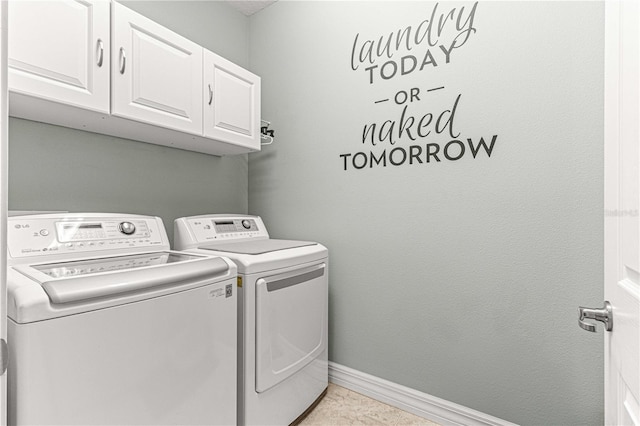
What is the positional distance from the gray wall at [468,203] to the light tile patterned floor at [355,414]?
167 millimetres

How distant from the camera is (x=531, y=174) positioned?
4.97 ft

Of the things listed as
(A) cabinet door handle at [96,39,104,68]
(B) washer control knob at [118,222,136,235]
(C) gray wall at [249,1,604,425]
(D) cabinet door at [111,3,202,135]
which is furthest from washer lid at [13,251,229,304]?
Result: (C) gray wall at [249,1,604,425]

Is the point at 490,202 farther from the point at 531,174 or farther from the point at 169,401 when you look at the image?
the point at 169,401

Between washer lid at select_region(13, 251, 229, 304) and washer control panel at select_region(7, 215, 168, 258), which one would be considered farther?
washer control panel at select_region(7, 215, 168, 258)

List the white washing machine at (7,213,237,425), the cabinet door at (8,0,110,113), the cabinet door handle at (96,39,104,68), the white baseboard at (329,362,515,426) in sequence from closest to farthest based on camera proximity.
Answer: the white washing machine at (7,213,237,425), the cabinet door at (8,0,110,113), the cabinet door handle at (96,39,104,68), the white baseboard at (329,362,515,426)

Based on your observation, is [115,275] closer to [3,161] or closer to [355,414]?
[3,161]

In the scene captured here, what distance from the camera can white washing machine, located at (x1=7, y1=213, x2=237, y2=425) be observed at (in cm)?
87

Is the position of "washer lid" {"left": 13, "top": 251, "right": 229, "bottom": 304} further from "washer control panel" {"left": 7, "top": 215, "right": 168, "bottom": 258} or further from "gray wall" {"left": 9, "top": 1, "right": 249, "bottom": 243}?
"gray wall" {"left": 9, "top": 1, "right": 249, "bottom": 243}

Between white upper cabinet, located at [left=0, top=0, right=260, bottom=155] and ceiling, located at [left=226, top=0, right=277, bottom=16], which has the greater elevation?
ceiling, located at [left=226, top=0, right=277, bottom=16]

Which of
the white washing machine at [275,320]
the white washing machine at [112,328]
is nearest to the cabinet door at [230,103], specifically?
the white washing machine at [275,320]

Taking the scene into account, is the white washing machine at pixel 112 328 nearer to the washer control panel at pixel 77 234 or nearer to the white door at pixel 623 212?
the washer control panel at pixel 77 234

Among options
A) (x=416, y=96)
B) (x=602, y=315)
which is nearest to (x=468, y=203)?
(x=416, y=96)

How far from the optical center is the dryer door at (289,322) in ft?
4.95

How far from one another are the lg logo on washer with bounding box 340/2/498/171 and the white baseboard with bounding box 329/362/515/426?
127 cm
